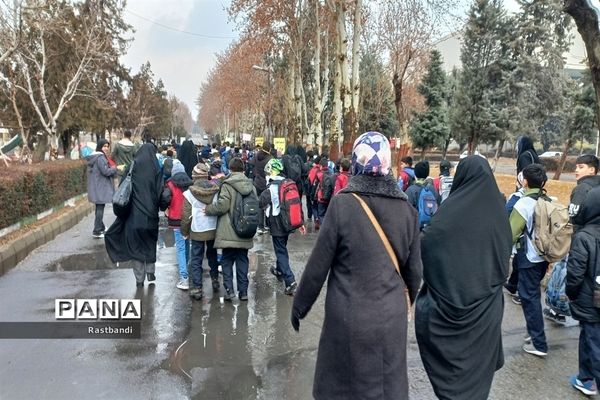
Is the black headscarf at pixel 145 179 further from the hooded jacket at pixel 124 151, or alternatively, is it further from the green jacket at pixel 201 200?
the hooded jacket at pixel 124 151

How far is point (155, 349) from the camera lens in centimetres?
485

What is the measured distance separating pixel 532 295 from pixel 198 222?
399 centimetres

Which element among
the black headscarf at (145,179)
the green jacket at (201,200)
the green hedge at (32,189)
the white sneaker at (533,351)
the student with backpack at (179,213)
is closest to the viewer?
the white sneaker at (533,351)

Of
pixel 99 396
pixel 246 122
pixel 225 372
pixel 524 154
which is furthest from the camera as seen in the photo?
pixel 246 122

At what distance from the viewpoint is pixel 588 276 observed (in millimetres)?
3928

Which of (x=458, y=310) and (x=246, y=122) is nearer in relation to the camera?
(x=458, y=310)

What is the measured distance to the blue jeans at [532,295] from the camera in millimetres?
4730

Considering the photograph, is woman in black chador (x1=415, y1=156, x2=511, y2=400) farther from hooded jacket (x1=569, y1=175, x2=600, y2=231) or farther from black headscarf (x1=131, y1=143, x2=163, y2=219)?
black headscarf (x1=131, y1=143, x2=163, y2=219)

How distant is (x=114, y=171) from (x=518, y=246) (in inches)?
313

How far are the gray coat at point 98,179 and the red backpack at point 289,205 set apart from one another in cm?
500

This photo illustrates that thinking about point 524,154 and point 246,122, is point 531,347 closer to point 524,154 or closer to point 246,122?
point 524,154

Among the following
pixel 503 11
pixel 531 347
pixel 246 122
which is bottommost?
pixel 531 347

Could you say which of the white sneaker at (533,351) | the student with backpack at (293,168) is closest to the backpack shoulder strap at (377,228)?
the white sneaker at (533,351)

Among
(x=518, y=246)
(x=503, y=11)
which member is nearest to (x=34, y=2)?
(x=518, y=246)
